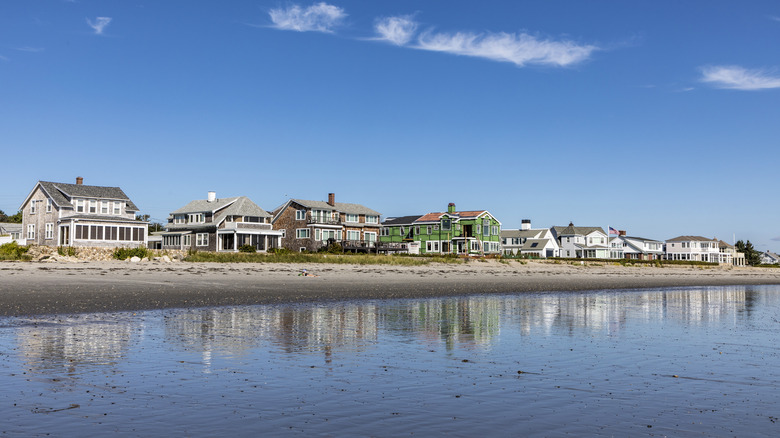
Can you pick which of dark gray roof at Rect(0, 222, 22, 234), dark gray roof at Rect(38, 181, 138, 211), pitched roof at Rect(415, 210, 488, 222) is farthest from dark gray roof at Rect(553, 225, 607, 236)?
dark gray roof at Rect(0, 222, 22, 234)

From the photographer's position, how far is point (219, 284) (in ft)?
94.0

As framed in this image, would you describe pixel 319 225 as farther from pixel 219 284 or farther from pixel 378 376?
pixel 378 376

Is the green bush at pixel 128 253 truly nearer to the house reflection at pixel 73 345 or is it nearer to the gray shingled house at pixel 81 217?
the gray shingled house at pixel 81 217

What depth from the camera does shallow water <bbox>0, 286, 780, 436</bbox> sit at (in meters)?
7.51

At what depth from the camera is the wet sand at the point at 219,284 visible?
68.6 ft

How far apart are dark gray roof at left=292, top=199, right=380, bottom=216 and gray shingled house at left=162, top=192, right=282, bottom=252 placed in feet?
28.4

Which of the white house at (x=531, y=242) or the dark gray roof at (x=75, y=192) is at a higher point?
the dark gray roof at (x=75, y=192)

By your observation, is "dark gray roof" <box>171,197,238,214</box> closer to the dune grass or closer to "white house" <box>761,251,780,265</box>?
the dune grass

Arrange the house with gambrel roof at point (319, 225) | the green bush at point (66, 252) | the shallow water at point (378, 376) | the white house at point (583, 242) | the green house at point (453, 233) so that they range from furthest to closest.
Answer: the white house at point (583, 242)
the green house at point (453, 233)
the house with gambrel roof at point (319, 225)
the green bush at point (66, 252)
the shallow water at point (378, 376)

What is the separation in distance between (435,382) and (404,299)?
17.0m

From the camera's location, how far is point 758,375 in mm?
10984

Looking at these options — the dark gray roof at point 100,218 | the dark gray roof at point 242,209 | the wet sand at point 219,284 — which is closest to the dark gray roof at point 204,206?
the dark gray roof at point 242,209

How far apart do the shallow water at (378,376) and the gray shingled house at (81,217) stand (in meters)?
45.8

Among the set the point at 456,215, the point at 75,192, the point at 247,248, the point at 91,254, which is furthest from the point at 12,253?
the point at 456,215
